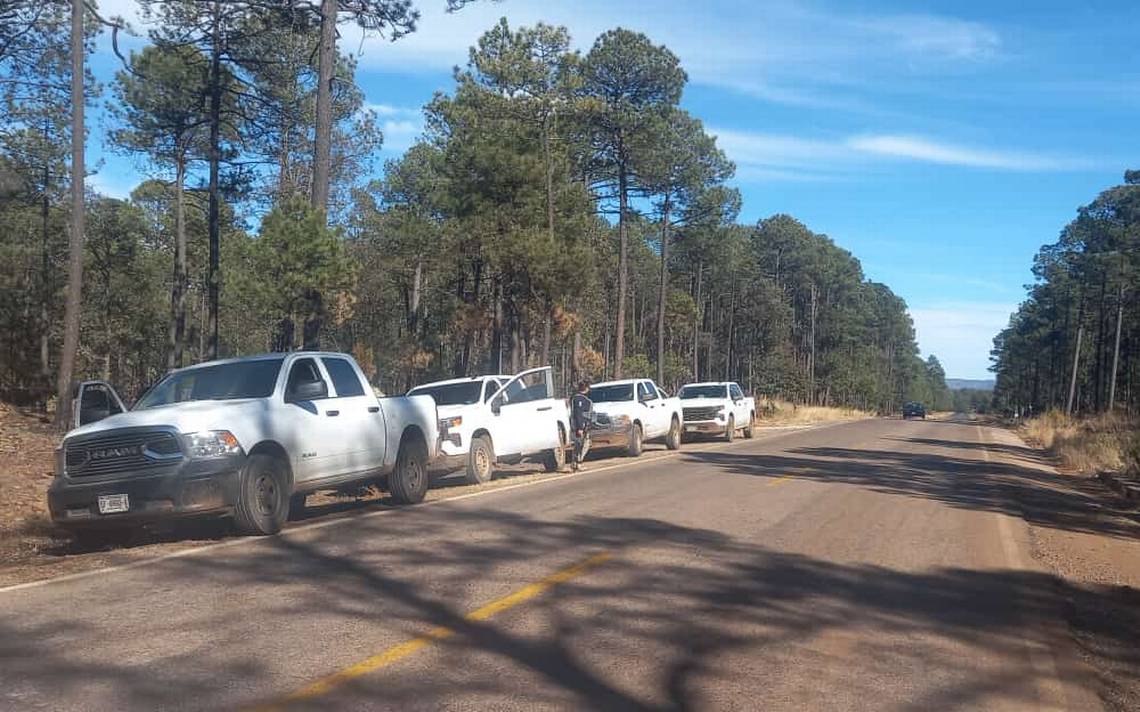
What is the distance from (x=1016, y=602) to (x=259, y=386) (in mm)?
8040

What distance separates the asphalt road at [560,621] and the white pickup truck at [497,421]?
11.3 feet

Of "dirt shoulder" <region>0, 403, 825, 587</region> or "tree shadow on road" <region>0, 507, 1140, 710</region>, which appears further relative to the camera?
"dirt shoulder" <region>0, 403, 825, 587</region>

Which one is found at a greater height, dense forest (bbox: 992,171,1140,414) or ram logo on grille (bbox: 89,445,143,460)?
dense forest (bbox: 992,171,1140,414)

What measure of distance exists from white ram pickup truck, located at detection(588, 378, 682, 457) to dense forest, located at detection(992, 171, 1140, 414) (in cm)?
2393

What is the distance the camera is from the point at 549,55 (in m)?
34.4

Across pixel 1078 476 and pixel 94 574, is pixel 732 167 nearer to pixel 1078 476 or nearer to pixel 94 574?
pixel 1078 476

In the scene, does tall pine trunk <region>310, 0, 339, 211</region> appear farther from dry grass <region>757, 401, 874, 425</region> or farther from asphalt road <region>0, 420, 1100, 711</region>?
dry grass <region>757, 401, 874, 425</region>

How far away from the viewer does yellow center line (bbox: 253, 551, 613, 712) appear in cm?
528

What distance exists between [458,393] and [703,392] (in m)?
15.0

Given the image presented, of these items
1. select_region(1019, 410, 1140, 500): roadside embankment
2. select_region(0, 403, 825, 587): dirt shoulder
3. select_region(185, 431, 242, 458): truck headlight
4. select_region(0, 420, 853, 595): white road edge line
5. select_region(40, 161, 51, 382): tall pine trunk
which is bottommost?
select_region(0, 403, 825, 587): dirt shoulder

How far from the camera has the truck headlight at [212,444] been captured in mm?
9562

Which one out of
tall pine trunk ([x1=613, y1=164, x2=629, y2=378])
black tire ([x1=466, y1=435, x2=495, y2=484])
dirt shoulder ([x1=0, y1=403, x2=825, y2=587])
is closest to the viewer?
dirt shoulder ([x1=0, y1=403, x2=825, y2=587])

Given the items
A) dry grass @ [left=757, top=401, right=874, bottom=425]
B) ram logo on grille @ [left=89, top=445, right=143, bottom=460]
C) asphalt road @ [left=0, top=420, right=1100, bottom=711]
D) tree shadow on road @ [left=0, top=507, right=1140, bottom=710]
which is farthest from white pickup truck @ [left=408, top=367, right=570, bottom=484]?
dry grass @ [left=757, top=401, right=874, bottom=425]

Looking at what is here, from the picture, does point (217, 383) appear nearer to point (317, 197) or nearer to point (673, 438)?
point (317, 197)
